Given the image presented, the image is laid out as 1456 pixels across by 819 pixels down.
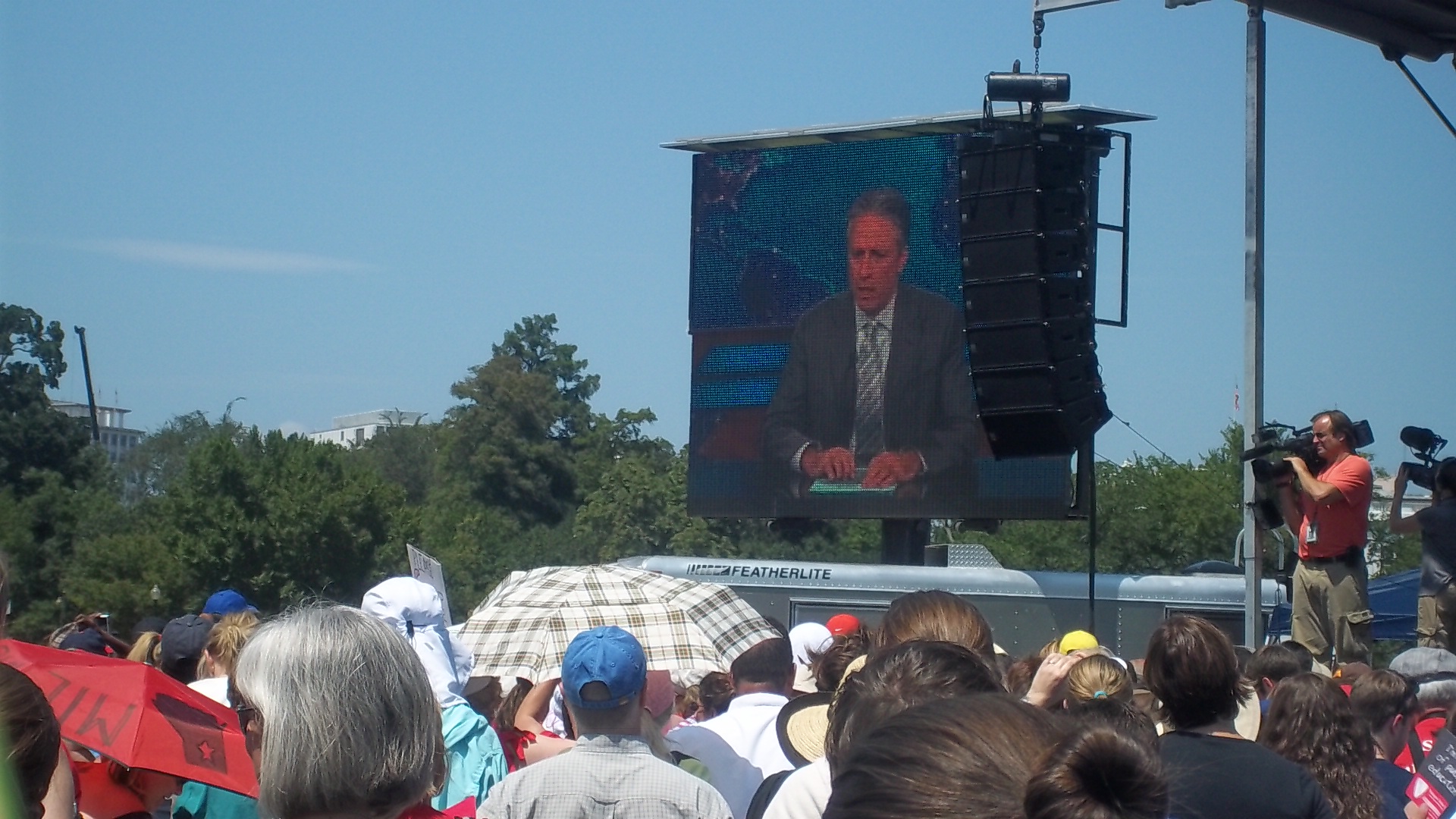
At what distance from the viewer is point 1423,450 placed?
8.09 m

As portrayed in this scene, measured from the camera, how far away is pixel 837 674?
4367 millimetres

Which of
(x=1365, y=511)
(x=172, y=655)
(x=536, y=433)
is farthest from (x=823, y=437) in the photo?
(x=536, y=433)

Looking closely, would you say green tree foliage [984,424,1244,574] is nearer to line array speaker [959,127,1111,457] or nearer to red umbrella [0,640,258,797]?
line array speaker [959,127,1111,457]

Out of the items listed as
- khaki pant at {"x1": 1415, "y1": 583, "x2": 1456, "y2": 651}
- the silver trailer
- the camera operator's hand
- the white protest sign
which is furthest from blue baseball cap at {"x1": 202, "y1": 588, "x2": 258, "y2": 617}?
the silver trailer

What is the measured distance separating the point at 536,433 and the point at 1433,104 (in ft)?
225

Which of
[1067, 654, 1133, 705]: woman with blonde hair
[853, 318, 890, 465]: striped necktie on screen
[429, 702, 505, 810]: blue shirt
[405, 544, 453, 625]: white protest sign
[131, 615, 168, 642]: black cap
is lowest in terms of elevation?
[429, 702, 505, 810]: blue shirt

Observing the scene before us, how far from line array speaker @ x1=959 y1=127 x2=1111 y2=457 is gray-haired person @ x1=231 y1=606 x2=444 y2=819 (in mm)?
8305

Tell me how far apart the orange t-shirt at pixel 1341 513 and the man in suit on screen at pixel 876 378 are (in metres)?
5.29

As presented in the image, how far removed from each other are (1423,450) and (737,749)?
16.9 ft

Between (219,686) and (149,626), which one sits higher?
(219,686)

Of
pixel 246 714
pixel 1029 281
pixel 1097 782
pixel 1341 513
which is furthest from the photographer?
pixel 1029 281

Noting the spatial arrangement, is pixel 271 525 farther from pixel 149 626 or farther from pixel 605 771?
pixel 605 771

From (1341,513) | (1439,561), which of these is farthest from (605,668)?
(1341,513)

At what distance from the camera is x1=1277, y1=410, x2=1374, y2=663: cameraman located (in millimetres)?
7992
